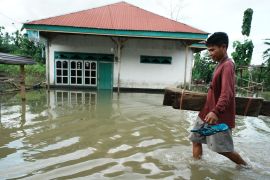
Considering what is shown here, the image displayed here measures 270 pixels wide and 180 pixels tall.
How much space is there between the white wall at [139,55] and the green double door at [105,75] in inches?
12.1

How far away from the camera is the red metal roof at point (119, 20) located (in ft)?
47.4

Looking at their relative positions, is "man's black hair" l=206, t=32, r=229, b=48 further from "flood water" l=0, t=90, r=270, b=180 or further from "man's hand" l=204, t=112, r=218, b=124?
"flood water" l=0, t=90, r=270, b=180

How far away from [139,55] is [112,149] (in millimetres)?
12494

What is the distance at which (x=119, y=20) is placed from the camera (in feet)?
52.5

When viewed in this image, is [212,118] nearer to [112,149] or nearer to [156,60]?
[112,149]

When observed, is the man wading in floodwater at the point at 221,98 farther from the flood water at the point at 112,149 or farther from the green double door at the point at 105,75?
the green double door at the point at 105,75

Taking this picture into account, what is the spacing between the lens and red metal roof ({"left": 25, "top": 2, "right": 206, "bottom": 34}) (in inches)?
569

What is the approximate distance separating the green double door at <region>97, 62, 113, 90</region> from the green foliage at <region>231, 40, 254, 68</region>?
628 inches

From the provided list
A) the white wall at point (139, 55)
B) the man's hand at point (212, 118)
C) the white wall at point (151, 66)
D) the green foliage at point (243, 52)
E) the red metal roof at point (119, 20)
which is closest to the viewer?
the man's hand at point (212, 118)

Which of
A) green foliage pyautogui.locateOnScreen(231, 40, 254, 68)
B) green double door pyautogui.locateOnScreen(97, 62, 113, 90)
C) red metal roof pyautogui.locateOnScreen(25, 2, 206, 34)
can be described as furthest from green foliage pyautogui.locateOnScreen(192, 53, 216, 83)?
green double door pyautogui.locateOnScreen(97, 62, 113, 90)

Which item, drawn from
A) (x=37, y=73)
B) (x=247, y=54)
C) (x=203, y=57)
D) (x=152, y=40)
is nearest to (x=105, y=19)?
(x=152, y=40)

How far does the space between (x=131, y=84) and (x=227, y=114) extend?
44.5 ft

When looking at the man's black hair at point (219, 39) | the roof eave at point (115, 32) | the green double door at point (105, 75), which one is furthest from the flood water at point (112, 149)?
the green double door at point (105, 75)

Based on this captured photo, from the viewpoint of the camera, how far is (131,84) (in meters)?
16.7
